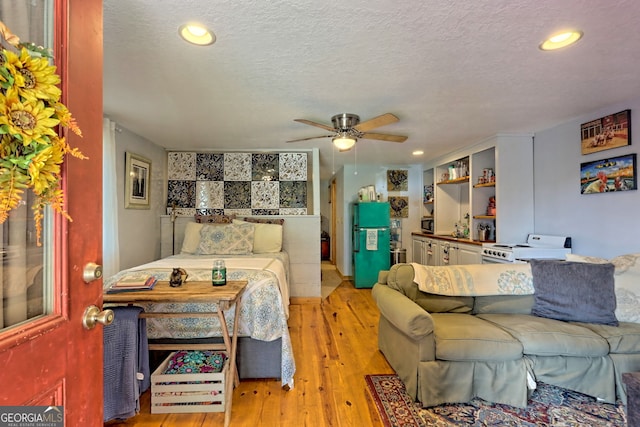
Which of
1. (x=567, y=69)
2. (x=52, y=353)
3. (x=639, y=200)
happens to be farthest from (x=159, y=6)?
(x=639, y=200)

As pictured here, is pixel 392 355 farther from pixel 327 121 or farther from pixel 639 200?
pixel 639 200

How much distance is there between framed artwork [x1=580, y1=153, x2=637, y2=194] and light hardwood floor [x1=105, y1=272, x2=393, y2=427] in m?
2.59

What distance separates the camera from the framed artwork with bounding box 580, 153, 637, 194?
247cm

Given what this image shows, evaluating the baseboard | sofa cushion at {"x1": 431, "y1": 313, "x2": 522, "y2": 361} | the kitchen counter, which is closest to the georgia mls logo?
sofa cushion at {"x1": 431, "y1": 313, "x2": 522, "y2": 361}

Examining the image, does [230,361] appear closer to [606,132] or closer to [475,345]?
[475,345]

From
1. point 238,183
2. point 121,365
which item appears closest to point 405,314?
point 121,365

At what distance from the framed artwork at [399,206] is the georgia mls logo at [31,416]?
17.9 ft

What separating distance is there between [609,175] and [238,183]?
421cm

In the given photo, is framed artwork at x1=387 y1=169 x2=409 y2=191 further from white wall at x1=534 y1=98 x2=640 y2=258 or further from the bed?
the bed

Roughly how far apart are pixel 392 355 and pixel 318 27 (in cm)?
231

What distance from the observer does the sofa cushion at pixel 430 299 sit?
2.27m

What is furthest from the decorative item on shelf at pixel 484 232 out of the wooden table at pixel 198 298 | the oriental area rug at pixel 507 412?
the wooden table at pixel 198 298

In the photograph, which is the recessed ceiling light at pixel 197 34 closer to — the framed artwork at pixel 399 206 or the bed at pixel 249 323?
the bed at pixel 249 323

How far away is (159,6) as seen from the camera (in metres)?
1.31
